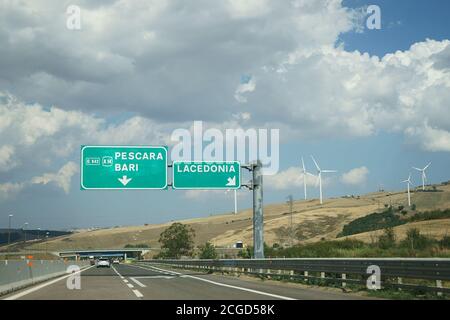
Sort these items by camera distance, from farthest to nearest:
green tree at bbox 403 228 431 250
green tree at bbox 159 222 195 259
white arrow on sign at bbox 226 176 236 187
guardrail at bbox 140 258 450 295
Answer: green tree at bbox 159 222 195 259
green tree at bbox 403 228 431 250
white arrow on sign at bbox 226 176 236 187
guardrail at bbox 140 258 450 295

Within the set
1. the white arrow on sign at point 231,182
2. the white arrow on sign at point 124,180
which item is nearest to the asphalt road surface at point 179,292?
the white arrow on sign at point 124,180

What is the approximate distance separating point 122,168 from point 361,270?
17981 millimetres

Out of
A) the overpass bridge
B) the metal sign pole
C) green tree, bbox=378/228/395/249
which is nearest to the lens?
the metal sign pole

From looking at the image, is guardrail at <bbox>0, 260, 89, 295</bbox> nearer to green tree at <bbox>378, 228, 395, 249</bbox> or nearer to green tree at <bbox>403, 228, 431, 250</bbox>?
green tree at <bbox>378, 228, 395, 249</bbox>

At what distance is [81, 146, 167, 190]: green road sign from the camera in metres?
33.7

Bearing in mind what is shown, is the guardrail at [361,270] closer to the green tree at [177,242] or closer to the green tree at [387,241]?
the green tree at [387,241]

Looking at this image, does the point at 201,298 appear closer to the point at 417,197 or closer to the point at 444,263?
the point at 444,263

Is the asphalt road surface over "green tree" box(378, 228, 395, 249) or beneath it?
beneath

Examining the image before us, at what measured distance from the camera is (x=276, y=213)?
18988cm

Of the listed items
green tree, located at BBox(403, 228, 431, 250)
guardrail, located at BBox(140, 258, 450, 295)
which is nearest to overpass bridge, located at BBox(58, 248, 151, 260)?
green tree, located at BBox(403, 228, 431, 250)

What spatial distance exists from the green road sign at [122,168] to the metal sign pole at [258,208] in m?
5.65

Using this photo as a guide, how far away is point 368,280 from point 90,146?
2031 centimetres

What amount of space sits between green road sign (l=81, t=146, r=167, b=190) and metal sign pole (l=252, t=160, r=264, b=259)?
565 centimetres

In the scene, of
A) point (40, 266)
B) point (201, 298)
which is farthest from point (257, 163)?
point (201, 298)
